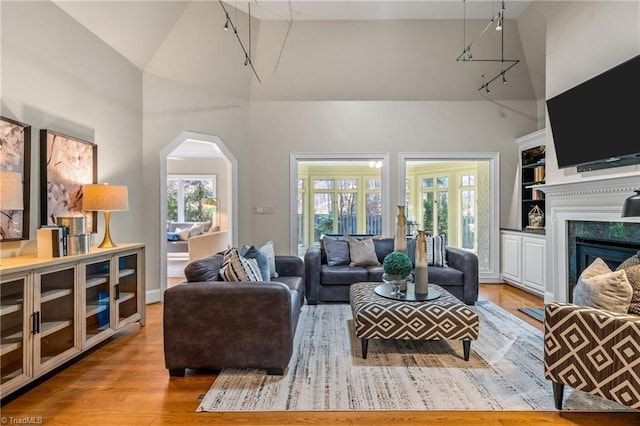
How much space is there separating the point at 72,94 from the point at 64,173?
0.79 m

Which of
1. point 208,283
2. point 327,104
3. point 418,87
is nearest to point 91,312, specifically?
point 208,283

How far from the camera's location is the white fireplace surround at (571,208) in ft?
10.2

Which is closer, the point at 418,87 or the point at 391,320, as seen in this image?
the point at 391,320

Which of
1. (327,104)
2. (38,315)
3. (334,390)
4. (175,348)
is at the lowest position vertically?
(334,390)

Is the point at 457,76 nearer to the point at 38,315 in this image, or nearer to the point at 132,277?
the point at 132,277

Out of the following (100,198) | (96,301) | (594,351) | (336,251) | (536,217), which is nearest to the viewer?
(594,351)

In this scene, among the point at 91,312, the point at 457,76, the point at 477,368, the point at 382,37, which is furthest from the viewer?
the point at 457,76

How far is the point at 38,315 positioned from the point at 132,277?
3.93 ft

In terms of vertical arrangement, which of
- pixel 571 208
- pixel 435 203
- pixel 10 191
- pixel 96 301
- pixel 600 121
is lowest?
pixel 96 301

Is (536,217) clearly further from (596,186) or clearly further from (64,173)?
(64,173)

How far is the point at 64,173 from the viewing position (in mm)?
3143

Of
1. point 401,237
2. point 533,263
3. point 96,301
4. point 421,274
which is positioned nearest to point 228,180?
point 96,301

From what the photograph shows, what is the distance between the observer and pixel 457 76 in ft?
17.2

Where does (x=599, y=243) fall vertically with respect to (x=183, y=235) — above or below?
above
